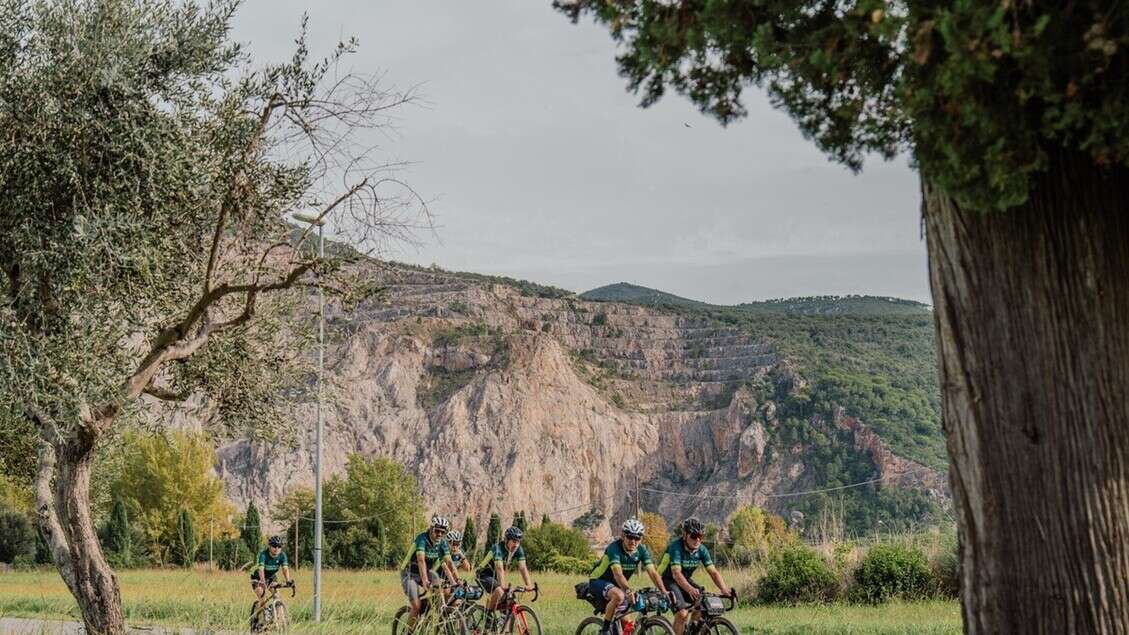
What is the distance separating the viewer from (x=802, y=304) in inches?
5581

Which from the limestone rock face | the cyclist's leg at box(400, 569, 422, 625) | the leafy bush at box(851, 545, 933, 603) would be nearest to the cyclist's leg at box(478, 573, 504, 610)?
the cyclist's leg at box(400, 569, 422, 625)

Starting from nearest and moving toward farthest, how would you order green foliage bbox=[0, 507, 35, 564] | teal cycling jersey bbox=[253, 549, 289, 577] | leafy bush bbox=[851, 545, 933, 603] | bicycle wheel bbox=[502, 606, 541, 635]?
bicycle wheel bbox=[502, 606, 541, 635], teal cycling jersey bbox=[253, 549, 289, 577], leafy bush bbox=[851, 545, 933, 603], green foliage bbox=[0, 507, 35, 564]

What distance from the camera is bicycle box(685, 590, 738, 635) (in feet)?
38.3

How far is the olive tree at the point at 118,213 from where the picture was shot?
A: 9.91 m

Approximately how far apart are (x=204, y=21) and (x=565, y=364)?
388 ft

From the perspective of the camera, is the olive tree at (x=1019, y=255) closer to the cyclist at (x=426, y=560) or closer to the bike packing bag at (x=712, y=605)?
the bike packing bag at (x=712, y=605)

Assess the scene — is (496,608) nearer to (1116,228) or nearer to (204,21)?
(204,21)

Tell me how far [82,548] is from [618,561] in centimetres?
524

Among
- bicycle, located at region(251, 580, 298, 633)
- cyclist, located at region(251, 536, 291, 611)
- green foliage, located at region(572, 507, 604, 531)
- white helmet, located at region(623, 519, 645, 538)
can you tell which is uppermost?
white helmet, located at region(623, 519, 645, 538)

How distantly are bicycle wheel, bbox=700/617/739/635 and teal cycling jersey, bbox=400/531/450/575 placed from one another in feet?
11.3

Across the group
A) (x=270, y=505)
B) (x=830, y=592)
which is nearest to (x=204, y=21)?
(x=830, y=592)

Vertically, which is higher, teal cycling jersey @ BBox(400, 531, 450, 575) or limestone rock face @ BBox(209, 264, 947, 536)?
limestone rock face @ BBox(209, 264, 947, 536)

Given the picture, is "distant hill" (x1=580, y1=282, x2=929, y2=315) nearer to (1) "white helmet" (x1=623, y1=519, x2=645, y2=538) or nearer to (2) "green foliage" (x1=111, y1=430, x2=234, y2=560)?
(2) "green foliage" (x1=111, y1=430, x2=234, y2=560)

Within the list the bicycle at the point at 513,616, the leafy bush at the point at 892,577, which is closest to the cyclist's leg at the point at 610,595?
the bicycle at the point at 513,616
